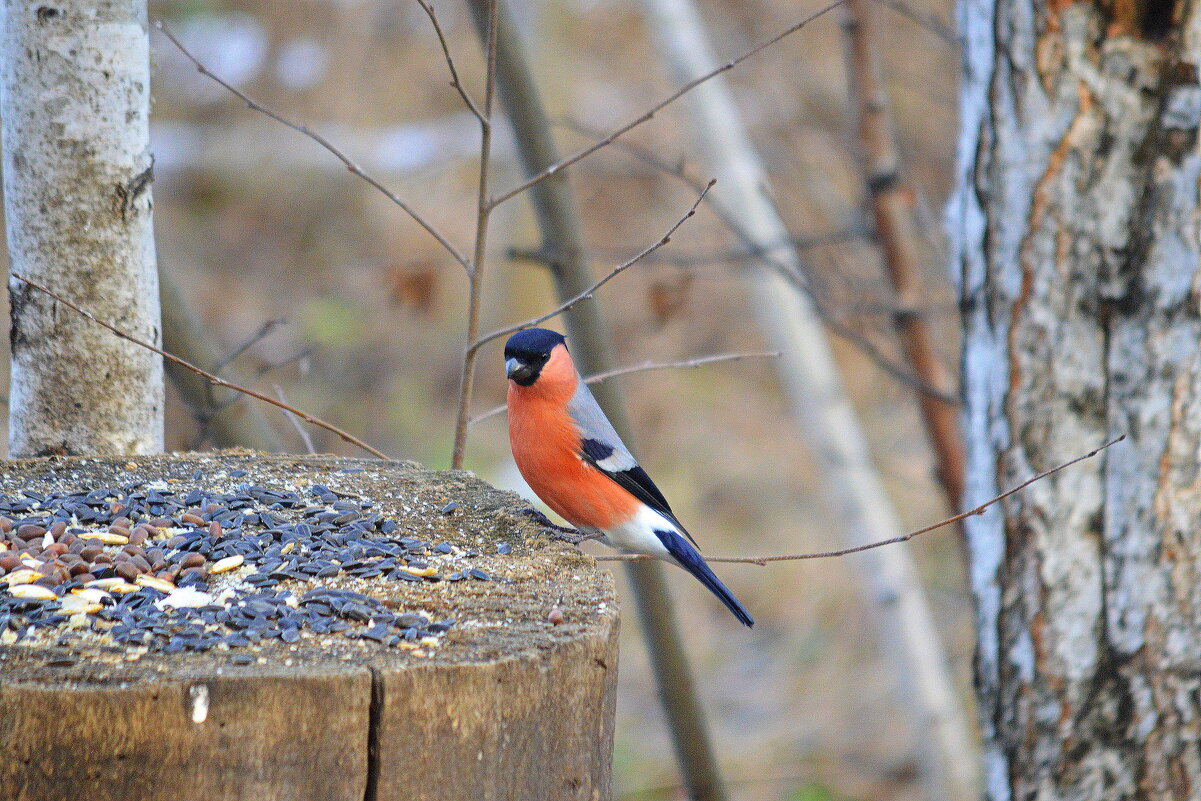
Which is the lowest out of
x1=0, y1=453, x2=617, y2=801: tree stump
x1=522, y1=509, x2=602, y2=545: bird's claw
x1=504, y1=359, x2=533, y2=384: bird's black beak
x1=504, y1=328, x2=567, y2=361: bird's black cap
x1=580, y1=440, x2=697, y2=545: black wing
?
x1=0, y1=453, x2=617, y2=801: tree stump

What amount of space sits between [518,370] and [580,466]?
34 cm

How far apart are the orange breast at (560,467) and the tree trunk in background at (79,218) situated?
101 cm

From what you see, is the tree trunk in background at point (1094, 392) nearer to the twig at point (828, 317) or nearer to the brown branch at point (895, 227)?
the twig at point (828, 317)

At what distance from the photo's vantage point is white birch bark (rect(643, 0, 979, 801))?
5098 millimetres

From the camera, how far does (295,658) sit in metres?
1.67

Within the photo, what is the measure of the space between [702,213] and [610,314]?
7.88 feet

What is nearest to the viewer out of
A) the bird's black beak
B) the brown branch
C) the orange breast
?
the orange breast

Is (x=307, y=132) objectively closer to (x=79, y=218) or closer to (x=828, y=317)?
(x=79, y=218)

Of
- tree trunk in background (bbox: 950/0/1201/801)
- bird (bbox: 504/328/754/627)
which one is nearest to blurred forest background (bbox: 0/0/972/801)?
bird (bbox: 504/328/754/627)

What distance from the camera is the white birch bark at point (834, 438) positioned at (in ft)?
16.7

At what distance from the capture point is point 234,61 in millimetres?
12562

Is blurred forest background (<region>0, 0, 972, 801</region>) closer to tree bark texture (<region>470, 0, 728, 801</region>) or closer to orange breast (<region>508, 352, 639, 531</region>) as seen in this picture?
tree bark texture (<region>470, 0, 728, 801</region>)

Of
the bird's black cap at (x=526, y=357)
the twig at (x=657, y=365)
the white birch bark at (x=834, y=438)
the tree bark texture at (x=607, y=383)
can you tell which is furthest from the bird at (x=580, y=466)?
the white birch bark at (x=834, y=438)

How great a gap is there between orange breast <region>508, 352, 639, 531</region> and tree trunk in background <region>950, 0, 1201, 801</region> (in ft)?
Answer: 3.56
